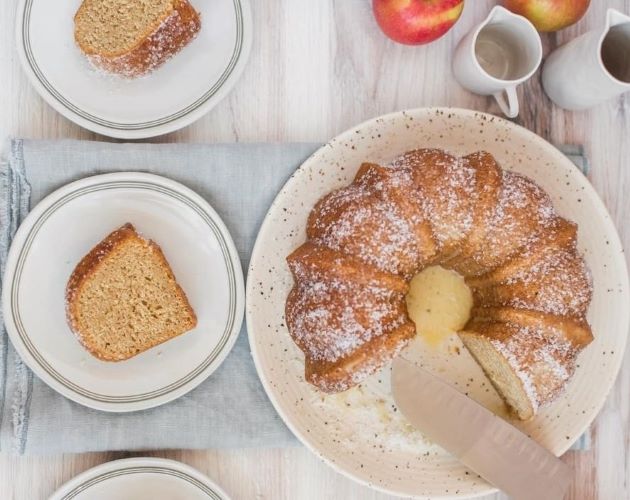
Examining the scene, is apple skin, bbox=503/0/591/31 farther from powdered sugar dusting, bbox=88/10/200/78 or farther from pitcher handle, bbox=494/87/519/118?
powdered sugar dusting, bbox=88/10/200/78

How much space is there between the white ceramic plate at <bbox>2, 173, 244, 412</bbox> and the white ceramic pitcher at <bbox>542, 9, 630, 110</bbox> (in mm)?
876

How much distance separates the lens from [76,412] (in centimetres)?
168

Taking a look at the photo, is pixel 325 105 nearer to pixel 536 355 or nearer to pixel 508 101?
pixel 508 101

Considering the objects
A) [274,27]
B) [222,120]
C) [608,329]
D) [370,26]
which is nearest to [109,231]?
[222,120]

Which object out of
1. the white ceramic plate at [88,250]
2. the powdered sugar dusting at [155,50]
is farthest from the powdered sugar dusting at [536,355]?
the powdered sugar dusting at [155,50]

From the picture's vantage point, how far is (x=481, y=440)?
1.64 metres

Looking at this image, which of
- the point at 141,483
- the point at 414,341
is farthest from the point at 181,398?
the point at 414,341

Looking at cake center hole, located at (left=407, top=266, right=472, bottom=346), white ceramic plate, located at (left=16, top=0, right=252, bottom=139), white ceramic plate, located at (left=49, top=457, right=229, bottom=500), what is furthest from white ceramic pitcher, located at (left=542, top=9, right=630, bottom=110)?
white ceramic plate, located at (left=49, top=457, right=229, bottom=500)

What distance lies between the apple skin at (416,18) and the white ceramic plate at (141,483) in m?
1.11

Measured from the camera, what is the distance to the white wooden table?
1.75 meters

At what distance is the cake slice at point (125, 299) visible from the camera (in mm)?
1619

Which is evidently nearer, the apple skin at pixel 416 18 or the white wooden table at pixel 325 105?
the apple skin at pixel 416 18

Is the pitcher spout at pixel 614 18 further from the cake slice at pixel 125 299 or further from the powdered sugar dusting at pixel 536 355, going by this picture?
the cake slice at pixel 125 299

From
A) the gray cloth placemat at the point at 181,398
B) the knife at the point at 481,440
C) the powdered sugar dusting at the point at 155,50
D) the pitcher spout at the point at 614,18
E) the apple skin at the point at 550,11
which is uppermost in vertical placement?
the powdered sugar dusting at the point at 155,50
